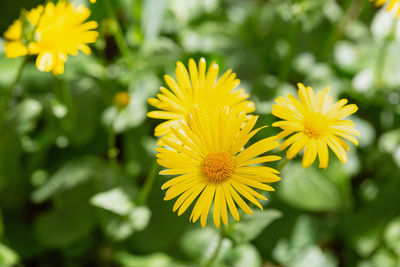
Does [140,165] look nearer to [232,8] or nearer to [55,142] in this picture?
[55,142]

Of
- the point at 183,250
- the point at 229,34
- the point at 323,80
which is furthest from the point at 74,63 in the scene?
the point at 323,80

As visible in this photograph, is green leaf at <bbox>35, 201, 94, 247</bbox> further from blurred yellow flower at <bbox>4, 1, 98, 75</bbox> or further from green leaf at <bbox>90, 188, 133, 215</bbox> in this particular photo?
blurred yellow flower at <bbox>4, 1, 98, 75</bbox>

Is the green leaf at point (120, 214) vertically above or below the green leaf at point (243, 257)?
above

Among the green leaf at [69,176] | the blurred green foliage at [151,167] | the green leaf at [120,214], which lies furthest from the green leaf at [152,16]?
the green leaf at [120,214]

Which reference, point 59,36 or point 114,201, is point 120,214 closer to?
point 114,201

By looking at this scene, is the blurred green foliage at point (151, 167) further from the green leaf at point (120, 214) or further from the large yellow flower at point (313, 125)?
the large yellow flower at point (313, 125)

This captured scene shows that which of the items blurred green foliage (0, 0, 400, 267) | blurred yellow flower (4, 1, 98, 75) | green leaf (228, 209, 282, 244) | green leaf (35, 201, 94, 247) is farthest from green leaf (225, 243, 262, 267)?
blurred yellow flower (4, 1, 98, 75)

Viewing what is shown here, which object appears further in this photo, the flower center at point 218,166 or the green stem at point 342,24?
the green stem at point 342,24
